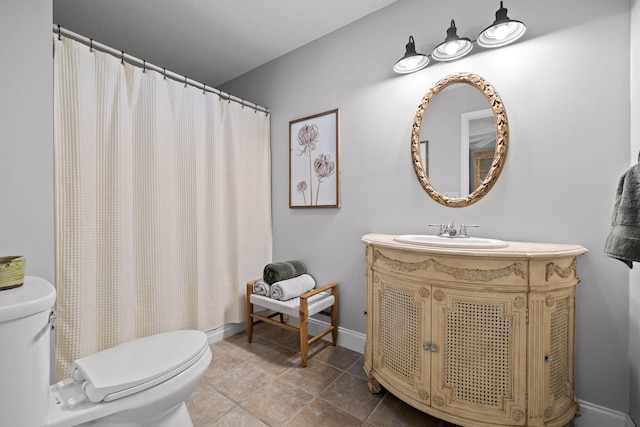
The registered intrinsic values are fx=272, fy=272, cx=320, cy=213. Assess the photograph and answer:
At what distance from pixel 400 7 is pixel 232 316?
2.66 metres

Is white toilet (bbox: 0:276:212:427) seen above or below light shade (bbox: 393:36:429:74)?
below

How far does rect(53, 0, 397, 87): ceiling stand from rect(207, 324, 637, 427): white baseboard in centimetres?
237

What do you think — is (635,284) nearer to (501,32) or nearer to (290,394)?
(501,32)

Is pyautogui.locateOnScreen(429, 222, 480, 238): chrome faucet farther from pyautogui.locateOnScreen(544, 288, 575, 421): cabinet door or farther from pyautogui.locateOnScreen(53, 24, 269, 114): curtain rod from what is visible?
pyautogui.locateOnScreen(53, 24, 269, 114): curtain rod

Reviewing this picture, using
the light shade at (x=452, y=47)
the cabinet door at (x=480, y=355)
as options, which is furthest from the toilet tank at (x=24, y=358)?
the light shade at (x=452, y=47)

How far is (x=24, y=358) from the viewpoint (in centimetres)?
83

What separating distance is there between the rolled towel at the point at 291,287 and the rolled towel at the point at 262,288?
0.20ft

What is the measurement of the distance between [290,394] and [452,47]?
7.27 ft

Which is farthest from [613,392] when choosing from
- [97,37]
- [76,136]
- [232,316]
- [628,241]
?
[97,37]

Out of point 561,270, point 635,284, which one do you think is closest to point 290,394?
point 561,270

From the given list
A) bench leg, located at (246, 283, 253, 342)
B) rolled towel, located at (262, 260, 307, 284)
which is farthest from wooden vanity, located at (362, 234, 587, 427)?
bench leg, located at (246, 283, 253, 342)

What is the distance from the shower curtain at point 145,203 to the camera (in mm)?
1469

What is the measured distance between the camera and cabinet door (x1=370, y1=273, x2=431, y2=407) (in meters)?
1.31

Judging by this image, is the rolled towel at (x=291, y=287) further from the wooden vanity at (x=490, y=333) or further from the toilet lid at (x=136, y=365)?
the wooden vanity at (x=490, y=333)
